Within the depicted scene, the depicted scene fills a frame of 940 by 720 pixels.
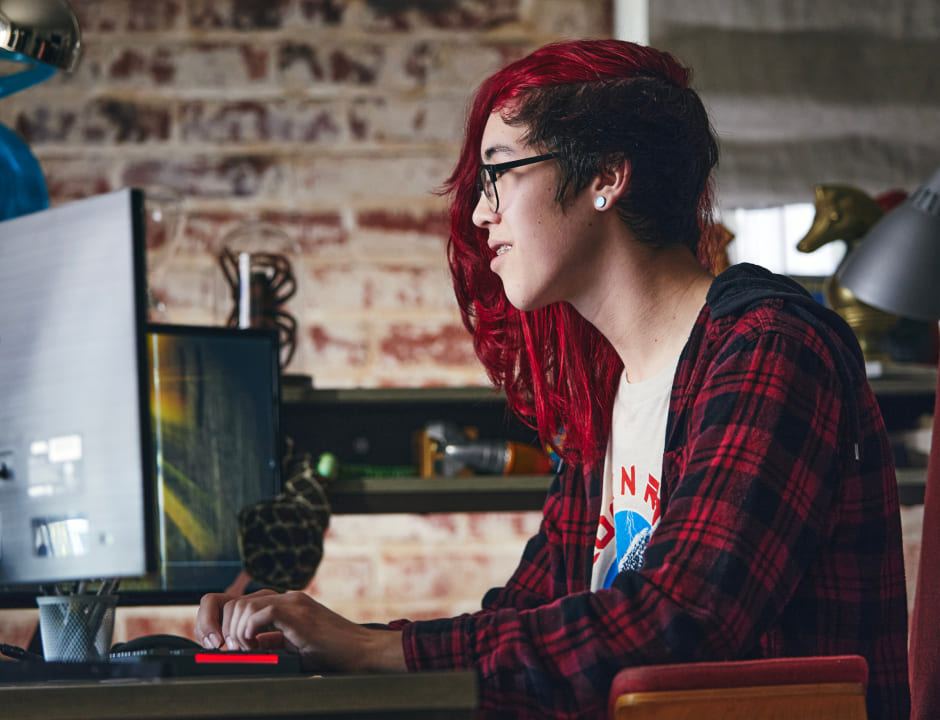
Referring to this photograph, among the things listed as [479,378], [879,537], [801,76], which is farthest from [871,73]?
[879,537]

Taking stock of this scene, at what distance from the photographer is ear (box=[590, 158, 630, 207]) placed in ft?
3.37

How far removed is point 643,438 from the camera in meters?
1.07

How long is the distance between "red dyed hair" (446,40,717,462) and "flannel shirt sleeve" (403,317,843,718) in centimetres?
29

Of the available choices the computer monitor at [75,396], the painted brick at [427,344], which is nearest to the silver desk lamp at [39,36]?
the computer monitor at [75,396]

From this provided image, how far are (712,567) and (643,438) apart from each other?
Answer: 1.11 ft

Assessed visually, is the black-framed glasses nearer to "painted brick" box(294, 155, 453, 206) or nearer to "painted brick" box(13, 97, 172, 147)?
"painted brick" box(294, 155, 453, 206)

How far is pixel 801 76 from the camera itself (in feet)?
6.37

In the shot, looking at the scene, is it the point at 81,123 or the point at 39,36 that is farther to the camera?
the point at 81,123

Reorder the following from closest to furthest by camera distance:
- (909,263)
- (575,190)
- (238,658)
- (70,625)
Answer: (238,658)
(70,625)
(575,190)
(909,263)

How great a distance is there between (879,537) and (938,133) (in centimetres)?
135

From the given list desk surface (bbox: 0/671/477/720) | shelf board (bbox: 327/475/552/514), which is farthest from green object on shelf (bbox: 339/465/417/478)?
desk surface (bbox: 0/671/477/720)

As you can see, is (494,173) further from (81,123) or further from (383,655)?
(81,123)

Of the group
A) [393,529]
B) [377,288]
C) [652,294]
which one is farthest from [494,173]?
[393,529]

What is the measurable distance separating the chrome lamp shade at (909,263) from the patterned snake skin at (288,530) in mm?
836
